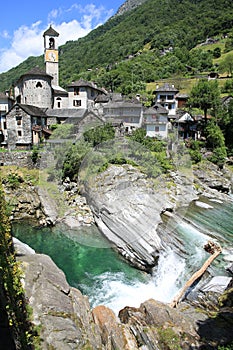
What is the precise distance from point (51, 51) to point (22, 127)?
61.7 ft

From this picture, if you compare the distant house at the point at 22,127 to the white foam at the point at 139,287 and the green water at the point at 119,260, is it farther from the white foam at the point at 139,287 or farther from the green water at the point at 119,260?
the white foam at the point at 139,287

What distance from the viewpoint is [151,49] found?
10844cm

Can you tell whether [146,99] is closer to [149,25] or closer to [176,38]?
[176,38]

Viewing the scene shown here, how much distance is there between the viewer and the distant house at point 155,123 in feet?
104

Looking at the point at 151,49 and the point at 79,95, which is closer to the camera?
the point at 79,95

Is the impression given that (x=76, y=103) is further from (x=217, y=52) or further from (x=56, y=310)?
(x=217, y=52)

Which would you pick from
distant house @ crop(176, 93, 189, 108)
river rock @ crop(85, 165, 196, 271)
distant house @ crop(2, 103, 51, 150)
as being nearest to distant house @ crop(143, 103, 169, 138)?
river rock @ crop(85, 165, 196, 271)

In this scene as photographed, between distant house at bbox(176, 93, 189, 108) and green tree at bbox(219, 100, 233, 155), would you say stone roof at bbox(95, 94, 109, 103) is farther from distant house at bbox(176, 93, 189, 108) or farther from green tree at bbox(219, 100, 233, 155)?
green tree at bbox(219, 100, 233, 155)

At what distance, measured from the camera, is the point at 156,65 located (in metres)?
88.3

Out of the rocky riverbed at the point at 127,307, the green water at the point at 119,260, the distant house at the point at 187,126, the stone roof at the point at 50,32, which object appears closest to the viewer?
the rocky riverbed at the point at 127,307

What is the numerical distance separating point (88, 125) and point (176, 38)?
101 meters

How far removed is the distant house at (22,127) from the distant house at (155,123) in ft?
45.4

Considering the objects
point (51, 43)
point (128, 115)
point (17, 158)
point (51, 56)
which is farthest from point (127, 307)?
point (51, 43)

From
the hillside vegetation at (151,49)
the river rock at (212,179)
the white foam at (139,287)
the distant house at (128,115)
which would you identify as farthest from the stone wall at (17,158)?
the hillside vegetation at (151,49)
